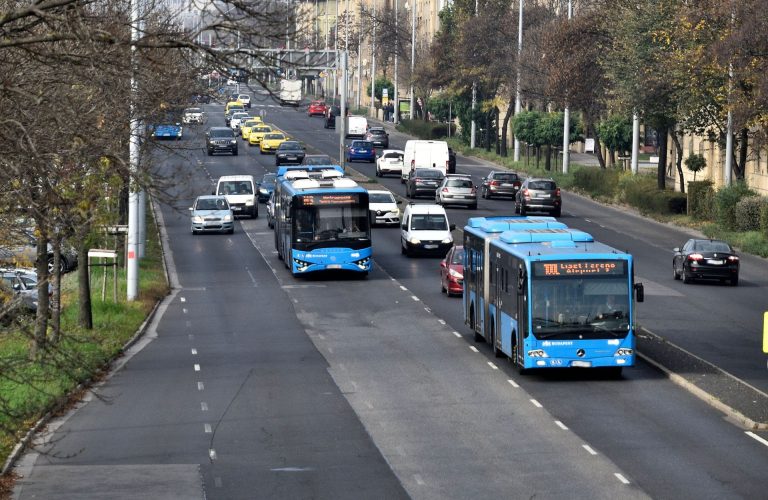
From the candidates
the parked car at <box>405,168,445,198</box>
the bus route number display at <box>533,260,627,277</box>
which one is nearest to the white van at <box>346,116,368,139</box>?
the parked car at <box>405,168,445,198</box>

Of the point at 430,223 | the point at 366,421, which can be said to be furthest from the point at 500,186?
the point at 366,421

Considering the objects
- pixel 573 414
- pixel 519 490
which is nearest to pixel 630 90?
pixel 573 414

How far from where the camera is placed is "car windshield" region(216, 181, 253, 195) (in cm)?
6706

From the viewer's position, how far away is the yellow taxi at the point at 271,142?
332ft

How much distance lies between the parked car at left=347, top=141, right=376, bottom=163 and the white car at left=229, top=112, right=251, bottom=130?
21.4 metres

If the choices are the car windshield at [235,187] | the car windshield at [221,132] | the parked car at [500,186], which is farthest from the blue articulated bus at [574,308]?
the car windshield at [221,132]

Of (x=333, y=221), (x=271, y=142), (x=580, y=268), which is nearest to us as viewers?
(x=580, y=268)

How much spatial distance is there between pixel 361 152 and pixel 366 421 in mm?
73244

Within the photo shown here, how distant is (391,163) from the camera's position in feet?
280

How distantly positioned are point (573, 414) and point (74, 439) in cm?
813

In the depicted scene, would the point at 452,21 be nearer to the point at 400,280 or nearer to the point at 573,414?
the point at 400,280

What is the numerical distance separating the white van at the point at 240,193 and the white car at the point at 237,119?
165ft

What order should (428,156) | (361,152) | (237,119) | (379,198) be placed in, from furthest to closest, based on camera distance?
(237,119)
(361,152)
(428,156)
(379,198)

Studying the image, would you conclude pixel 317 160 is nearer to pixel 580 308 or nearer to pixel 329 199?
pixel 329 199
